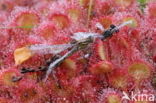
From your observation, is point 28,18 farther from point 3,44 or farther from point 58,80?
point 58,80

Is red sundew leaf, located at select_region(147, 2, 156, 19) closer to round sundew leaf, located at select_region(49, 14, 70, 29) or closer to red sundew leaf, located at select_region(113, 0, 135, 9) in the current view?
red sundew leaf, located at select_region(113, 0, 135, 9)

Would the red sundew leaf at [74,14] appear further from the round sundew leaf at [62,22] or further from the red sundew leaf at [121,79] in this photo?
the red sundew leaf at [121,79]

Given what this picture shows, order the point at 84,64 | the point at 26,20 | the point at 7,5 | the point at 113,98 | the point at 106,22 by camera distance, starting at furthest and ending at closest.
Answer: the point at 7,5, the point at 26,20, the point at 106,22, the point at 84,64, the point at 113,98

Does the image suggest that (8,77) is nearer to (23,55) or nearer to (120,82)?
(23,55)

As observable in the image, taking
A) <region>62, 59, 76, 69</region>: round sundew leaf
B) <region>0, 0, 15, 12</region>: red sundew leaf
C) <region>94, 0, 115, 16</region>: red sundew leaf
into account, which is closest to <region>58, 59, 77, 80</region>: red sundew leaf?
<region>62, 59, 76, 69</region>: round sundew leaf

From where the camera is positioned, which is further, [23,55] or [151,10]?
[151,10]

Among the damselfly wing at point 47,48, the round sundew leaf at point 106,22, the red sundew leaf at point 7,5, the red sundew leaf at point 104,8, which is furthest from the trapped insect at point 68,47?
the red sundew leaf at point 7,5

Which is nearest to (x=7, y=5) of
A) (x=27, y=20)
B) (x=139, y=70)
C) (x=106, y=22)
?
(x=27, y=20)
